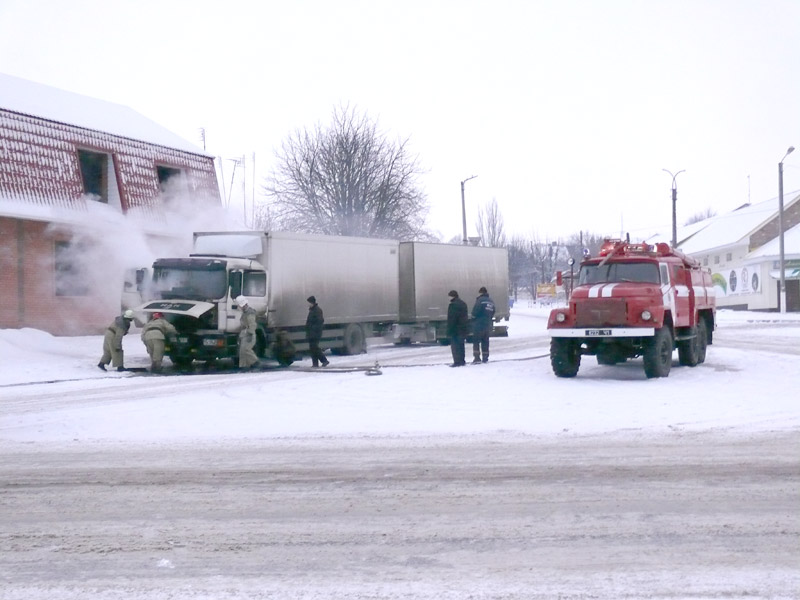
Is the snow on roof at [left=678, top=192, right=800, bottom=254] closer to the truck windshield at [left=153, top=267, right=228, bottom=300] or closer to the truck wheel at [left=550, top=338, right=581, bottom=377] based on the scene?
the truck wheel at [left=550, top=338, right=581, bottom=377]

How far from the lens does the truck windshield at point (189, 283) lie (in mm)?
21609

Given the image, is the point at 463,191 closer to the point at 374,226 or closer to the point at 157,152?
the point at 374,226

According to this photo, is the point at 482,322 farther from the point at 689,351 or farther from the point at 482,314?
the point at 689,351

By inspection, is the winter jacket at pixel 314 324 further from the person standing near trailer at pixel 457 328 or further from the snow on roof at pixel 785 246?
the snow on roof at pixel 785 246

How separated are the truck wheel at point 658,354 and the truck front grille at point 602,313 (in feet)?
2.25

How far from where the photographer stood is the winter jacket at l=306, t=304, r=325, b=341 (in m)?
22.0

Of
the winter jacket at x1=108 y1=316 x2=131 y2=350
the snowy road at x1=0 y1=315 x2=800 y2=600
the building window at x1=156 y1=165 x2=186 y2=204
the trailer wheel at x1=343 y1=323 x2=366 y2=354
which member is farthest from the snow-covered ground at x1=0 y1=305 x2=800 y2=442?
the building window at x1=156 y1=165 x2=186 y2=204

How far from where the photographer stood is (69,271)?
2831cm

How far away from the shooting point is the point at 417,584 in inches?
219

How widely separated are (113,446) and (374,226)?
123 ft

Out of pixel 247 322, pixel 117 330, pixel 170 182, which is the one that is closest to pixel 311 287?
pixel 247 322

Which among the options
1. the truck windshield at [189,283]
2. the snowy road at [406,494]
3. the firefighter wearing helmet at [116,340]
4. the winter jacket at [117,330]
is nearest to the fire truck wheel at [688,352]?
the snowy road at [406,494]

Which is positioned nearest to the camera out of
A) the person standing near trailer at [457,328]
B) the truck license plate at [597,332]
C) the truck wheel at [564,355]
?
the truck license plate at [597,332]

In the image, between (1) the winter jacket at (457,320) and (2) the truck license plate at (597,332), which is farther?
(1) the winter jacket at (457,320)
